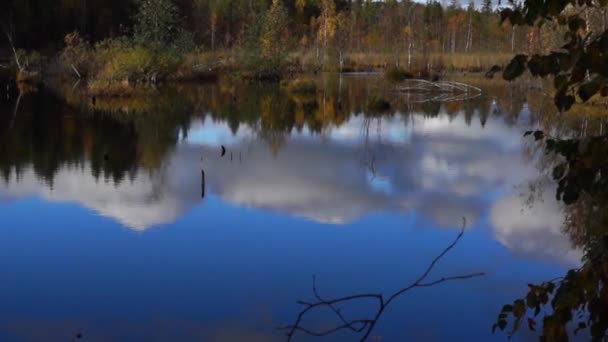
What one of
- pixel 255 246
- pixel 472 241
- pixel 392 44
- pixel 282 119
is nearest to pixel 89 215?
pixel 255 246

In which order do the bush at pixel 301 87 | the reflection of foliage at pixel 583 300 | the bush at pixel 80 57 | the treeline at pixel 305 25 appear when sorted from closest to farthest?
the reflection of foliage at pixel 583 300
the bush at pixel 301 87
the bush at pixel 80 57
the treeline at pixel 305 25

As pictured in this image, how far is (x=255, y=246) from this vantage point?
8273 mm

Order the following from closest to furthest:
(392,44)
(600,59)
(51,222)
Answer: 1. (600,59)
2. (51,222)
3. (392,44)

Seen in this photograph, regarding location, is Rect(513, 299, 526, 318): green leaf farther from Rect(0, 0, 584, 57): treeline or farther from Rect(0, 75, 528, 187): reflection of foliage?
Rect(0, 0, 584, 57): treeline

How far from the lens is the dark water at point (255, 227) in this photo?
630cm

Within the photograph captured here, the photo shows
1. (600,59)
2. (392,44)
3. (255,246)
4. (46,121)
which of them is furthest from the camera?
(392,44)

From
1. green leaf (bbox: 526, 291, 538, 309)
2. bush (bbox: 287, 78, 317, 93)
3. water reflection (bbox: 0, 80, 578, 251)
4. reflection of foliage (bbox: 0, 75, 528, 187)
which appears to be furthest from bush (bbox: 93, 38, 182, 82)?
green leaf (bbox: 526, 291, 538, 309)

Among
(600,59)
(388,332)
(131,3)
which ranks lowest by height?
(388,332)

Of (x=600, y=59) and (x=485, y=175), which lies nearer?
(x=600, y=59)

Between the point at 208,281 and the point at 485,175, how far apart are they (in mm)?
7607

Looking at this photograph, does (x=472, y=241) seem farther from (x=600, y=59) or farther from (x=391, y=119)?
(x=391, y=119)

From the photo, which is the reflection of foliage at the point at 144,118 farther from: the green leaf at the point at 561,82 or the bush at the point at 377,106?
the green leaf at the point at 561,82

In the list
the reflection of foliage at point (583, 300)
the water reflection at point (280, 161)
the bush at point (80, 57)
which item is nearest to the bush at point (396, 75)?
the water reflection at point (280, 161)

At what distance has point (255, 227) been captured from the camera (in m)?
9.16
